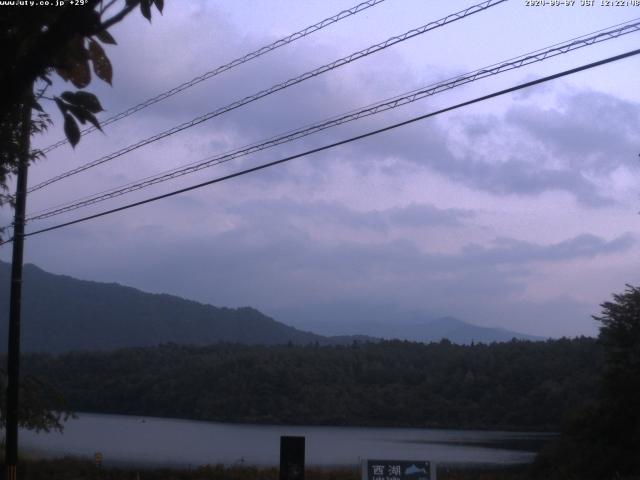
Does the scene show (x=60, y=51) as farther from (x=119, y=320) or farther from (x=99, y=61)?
(x=119, y=320)

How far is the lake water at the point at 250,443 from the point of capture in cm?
3156

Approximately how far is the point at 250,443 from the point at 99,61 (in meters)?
36.3

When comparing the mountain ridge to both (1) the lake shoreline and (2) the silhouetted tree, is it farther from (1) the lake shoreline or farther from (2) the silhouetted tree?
(2) the silhouetted tree

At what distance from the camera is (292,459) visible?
13.5m

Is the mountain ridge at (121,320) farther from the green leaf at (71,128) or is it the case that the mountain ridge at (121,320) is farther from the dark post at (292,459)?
the green leaf at (71,128)

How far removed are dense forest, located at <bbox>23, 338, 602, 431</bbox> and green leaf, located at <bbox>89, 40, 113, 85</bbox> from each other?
127ft

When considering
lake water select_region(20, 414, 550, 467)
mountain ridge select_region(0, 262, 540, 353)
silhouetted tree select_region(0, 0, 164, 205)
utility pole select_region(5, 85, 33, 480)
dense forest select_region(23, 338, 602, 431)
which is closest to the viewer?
silhouetted tree select_region(0, 0, 164, 205)

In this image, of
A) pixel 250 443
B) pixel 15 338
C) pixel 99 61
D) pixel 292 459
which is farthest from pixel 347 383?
pixel 99 61

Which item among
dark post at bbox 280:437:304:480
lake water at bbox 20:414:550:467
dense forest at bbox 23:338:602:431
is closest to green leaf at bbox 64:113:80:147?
dark post at bbox 280:437:304:480

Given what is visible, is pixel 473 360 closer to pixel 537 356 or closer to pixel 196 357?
pixel 537 356

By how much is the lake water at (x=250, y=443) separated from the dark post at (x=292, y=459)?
1343 cm

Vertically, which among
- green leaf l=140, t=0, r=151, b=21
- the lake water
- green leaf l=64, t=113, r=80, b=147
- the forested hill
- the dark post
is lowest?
the lake water

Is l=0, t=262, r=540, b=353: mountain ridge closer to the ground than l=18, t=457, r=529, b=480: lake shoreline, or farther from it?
farther from it

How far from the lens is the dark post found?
1345 centimetres
